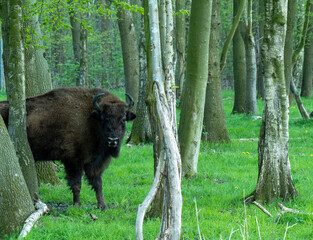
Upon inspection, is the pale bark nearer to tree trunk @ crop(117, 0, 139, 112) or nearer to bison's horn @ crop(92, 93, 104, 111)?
bison's horn @ crop(92, 93, 104, 111)

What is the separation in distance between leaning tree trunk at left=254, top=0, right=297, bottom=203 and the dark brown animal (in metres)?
2.57

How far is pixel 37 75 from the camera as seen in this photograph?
29.2 feet

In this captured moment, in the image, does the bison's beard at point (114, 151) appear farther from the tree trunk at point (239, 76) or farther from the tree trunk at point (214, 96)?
the tree trunk at point (239, 76)

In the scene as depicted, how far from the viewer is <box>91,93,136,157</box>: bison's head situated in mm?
7453

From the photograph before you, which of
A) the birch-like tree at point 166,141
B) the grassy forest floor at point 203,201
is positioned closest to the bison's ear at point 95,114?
the grassy forest floor at point 203,201

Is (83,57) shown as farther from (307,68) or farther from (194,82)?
(307,68)

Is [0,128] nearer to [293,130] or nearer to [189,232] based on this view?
[189,232]

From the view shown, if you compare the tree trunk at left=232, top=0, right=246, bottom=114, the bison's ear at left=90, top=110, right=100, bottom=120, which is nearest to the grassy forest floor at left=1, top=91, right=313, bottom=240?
the bison's ear at left=90, top=110, right=100, bottom=120

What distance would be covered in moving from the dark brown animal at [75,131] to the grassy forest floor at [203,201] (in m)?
0.57

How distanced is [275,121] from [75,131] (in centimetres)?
350

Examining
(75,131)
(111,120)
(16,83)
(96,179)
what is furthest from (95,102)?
(16,83)

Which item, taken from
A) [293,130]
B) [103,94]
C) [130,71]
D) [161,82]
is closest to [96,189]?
[103,94]

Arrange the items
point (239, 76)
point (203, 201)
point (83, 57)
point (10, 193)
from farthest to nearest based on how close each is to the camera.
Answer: point (239, 76) → point (83, 57) → point (203, 201) → point (10, 193)

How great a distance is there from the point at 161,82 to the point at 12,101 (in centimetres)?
241
